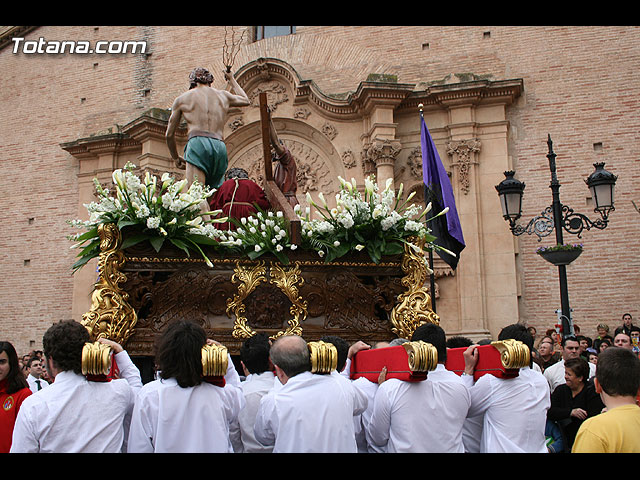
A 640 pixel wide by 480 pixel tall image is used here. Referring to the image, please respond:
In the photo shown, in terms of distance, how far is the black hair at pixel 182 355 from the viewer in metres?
3.64

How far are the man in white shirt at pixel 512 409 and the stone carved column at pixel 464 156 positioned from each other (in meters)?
11.0

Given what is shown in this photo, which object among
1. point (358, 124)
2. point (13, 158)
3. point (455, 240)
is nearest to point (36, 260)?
point (13, 158)

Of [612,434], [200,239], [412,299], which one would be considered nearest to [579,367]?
[412,299]

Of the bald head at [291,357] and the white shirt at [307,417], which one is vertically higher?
the bald head at [291,357]

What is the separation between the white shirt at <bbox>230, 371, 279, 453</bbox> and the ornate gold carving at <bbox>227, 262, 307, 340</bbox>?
1.12 metres

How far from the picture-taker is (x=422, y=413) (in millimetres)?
4133

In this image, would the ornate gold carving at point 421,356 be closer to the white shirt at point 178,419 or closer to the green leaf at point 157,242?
the white shirt at point 178,419

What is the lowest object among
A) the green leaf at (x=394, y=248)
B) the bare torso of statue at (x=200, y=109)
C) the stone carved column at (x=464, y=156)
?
the green leaf at (x=394, y=248)

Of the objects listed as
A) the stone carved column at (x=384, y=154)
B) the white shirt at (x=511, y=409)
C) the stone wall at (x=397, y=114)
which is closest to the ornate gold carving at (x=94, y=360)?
the white shirt at (x=511, y=409)

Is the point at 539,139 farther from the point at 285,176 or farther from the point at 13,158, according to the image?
the point at 13,158

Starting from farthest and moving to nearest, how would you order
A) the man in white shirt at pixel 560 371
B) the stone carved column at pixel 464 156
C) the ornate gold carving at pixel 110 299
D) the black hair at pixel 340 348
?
the stone carved column at pixel 464 156 < the man in white shirt at pixel 560 371 < the ornate gold carving at pixel 110 299 < the black hair at pixel 340 348

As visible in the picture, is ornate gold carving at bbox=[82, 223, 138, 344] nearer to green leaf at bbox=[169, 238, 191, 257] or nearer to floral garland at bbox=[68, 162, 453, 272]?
floral garland at bbox=[68, 162, 453, 272]

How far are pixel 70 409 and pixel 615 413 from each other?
284cm

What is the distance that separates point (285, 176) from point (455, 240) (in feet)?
13.1
